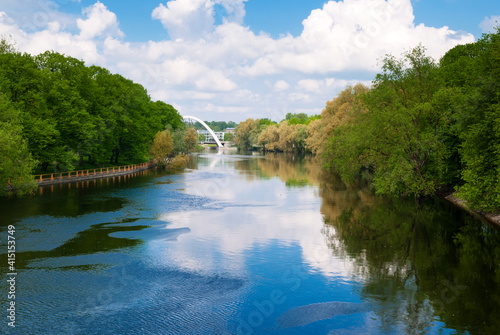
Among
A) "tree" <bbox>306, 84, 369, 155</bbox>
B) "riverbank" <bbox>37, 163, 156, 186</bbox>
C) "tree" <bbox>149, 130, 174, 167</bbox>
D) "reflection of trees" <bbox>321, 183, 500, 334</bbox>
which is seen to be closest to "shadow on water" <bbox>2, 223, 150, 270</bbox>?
"reflection of trees" <bbox>321, 183, 500, 334</bbox>

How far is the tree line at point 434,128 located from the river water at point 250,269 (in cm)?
350

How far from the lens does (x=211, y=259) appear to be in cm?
2445

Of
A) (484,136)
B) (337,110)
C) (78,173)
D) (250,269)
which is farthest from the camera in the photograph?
(337,110)

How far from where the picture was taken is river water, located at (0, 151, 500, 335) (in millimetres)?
16578

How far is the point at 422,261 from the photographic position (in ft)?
80.2

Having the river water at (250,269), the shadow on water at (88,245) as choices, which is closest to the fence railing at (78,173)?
the river water at (250,269)

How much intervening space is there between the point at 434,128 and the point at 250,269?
29.2 m

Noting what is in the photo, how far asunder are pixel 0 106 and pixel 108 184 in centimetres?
1973

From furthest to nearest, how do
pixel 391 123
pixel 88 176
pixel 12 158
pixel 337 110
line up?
pixel 337 110 < pixel 88 176 < pixel 391 123 < pixel 12 158

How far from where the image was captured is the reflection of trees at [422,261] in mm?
17328

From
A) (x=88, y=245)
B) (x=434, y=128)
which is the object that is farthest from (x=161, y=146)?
(x=88, y=245)

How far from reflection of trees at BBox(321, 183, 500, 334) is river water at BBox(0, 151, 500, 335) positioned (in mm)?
88

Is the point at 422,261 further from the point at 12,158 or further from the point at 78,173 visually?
the point at 78,173

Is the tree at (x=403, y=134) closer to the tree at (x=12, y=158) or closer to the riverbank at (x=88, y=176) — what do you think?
the tree at (x=12, y=158)
